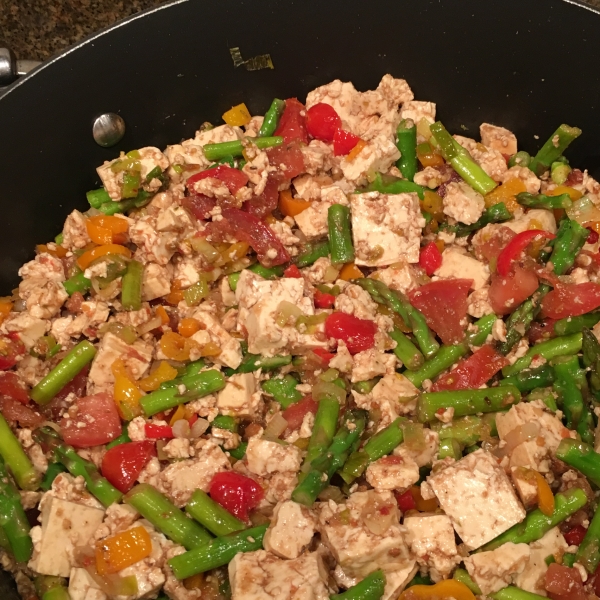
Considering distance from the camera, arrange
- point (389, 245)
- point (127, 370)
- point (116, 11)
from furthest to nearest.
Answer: point (116, 11), point (389, 245), point (127, 370)

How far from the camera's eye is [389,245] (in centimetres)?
329

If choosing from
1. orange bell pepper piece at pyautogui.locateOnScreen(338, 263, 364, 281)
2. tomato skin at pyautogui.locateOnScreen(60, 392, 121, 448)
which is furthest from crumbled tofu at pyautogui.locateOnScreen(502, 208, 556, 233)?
tomato skin at pyautogui.locateOnScreen(60, 392, 121, 448)

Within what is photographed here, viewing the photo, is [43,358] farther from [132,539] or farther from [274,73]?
[274,73]

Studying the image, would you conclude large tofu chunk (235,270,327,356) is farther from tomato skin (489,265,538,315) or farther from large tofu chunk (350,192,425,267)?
tomato skin (489,265,538,315)

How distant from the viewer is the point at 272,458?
2838mm

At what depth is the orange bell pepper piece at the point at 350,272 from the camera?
3.37 metres

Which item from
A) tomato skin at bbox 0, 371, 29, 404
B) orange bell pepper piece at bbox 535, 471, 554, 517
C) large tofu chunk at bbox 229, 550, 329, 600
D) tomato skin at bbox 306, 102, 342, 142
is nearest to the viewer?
large tofu chunk at bbox 229, 550, 329, 600

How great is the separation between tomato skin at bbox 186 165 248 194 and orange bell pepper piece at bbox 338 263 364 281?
70cm

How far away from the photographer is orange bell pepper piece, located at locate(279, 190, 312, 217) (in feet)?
11.4

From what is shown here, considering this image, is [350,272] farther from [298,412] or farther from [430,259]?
[298,412]

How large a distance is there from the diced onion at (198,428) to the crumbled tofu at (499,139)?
7.22ft

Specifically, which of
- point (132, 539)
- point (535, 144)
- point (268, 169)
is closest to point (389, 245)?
point (268, 169)

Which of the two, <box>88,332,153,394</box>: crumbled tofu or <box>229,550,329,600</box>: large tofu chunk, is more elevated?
<box>88,332,153,394</box>: crumbled tofu

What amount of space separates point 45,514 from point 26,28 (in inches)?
120
